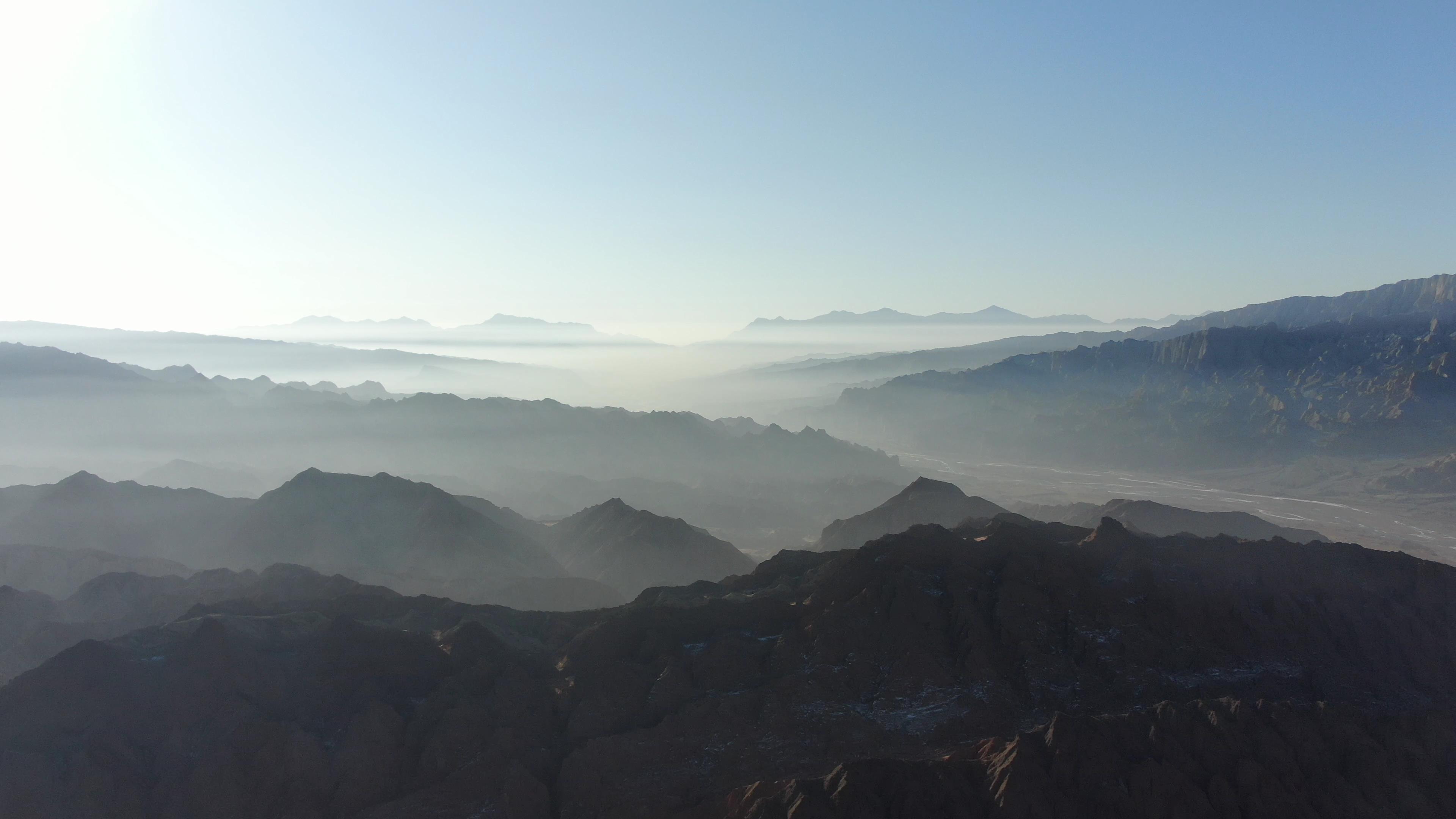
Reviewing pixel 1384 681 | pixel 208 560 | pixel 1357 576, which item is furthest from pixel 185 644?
pixel 1357 576

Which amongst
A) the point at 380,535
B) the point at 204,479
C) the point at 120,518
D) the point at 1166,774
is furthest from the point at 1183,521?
the point at 204,479

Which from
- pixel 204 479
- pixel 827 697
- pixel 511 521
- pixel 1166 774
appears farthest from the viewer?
pixel 204 479

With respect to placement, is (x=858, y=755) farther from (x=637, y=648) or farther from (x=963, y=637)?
(x=637, y=648)

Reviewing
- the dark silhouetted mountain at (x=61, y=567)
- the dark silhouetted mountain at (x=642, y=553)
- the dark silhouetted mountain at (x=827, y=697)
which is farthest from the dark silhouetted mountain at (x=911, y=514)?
the dark silhouetted mountain at (x=61, y=567)

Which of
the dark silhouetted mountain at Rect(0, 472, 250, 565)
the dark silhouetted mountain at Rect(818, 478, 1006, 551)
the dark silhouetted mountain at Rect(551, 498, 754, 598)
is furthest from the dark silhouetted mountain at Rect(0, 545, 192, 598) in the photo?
the dark silhouetted mountain at Rect(818, 478, 1006, 551)

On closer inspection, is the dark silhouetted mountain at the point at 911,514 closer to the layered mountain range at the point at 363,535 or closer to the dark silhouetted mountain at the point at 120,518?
the layered mountain range at the point at 363,535

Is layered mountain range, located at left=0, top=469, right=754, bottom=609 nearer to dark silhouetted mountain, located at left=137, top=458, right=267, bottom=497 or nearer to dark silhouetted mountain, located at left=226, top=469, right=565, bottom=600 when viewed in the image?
dark silhouetted mountain, located at left=226, top=469, right=565, bottom=600

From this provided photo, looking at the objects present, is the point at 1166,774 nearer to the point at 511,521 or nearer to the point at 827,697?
the point at 827,697
